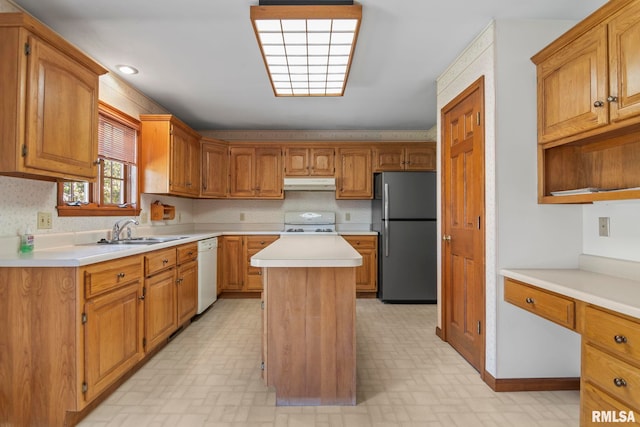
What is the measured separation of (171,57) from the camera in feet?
8.49

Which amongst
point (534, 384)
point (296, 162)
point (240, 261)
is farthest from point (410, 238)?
point (240, 261)

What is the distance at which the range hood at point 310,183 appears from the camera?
4391mm

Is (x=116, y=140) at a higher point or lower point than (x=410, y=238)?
higher

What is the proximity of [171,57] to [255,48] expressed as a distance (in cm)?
74

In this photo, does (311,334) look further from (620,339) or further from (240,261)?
(240,261)

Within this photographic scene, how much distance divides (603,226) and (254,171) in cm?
378

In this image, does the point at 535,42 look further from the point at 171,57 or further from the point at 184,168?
the point at 184,168

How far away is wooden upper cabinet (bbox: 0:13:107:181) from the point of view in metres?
1.64

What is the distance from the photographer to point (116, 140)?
9.72 ft

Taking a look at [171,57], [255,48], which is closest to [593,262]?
[255,48]

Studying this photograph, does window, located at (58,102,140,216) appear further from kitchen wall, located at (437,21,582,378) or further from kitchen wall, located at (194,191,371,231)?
kitchen wall, located at (437,21,582,378)

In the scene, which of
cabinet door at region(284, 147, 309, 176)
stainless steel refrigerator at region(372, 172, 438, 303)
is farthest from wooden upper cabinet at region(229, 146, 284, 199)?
stainless steel refrigerator at region(372, 172, 438, 303)

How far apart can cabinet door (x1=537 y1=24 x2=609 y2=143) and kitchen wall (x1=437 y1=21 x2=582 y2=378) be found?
0.12 m

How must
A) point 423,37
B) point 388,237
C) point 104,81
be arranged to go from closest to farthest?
1. point 423,37
2. point 104,81
3. point 388,237
